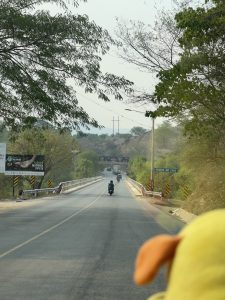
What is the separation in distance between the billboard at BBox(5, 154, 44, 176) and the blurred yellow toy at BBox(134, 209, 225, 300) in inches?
2047

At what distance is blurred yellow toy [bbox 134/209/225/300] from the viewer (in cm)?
151

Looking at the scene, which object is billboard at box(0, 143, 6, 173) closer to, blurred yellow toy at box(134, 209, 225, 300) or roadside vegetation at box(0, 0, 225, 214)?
roadside vegetation at box(0, 0, 225, 214)

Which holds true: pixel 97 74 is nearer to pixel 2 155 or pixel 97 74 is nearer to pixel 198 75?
pixel 198 75

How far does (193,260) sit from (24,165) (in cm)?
5256

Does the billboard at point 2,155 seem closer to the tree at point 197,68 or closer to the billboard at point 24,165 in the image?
the billboard at point 24,165

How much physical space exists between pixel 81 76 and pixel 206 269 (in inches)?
972

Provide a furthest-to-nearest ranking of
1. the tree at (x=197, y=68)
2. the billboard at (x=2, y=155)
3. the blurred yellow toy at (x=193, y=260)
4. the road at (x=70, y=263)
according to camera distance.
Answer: the billboard at (x=2, y=155) < the tree at (x=197, y=68) < the road at (x=70, y=263) < the blurred yellow toy at (x=193, y=260)

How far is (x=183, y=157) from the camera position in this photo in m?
38.6

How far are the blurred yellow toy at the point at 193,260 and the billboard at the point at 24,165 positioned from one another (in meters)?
52.0

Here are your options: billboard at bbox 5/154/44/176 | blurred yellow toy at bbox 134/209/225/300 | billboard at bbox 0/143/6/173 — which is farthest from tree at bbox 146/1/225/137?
billboard at bbox 5/154/44/176

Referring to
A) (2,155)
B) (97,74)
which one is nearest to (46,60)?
(97,74)

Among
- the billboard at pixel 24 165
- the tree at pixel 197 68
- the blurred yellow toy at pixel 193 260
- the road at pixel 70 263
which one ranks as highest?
the tree at pixel 197 68

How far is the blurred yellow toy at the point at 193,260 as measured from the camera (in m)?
1.51

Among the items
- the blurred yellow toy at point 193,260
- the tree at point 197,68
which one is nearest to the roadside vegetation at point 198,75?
the tree at point 197,68
